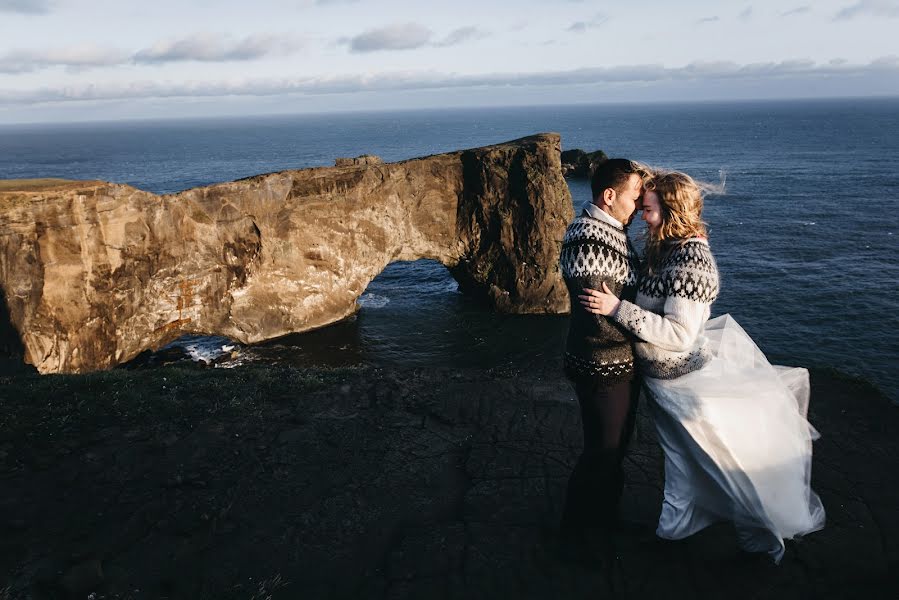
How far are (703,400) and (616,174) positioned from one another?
6.26 ft

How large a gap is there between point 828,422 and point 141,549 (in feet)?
31.1

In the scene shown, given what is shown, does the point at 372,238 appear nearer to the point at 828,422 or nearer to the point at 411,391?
the point at 411,391

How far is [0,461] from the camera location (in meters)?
6.84

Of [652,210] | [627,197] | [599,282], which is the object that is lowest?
[599,282]

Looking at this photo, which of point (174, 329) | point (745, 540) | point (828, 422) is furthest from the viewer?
point (174, 329)

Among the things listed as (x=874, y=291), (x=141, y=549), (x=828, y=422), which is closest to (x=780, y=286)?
(x=874, y=291)

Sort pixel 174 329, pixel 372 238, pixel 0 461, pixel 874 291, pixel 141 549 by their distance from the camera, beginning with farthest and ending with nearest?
pixel 874 291 < pixel 372 238 < pixel 174 329 < pixel 0 461 < pixel 141 549

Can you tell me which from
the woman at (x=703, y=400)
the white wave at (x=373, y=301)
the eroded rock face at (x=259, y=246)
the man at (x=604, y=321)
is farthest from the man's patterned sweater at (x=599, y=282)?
the white wave at (x=373, y=301)

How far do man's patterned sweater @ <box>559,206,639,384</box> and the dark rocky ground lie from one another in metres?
1.91

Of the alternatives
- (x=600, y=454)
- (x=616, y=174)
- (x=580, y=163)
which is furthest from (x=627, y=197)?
(x=580, y=163)

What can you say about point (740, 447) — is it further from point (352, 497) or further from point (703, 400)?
point (352, 497)

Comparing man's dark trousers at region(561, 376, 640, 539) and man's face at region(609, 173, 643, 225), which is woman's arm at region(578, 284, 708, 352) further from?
man's face at region(609, 173, 643, 225)

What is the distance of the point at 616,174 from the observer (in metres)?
4.41

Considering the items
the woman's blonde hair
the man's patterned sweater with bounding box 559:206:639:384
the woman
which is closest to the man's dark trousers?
the man's patterned sweater with bounding box 559:206:639:384
